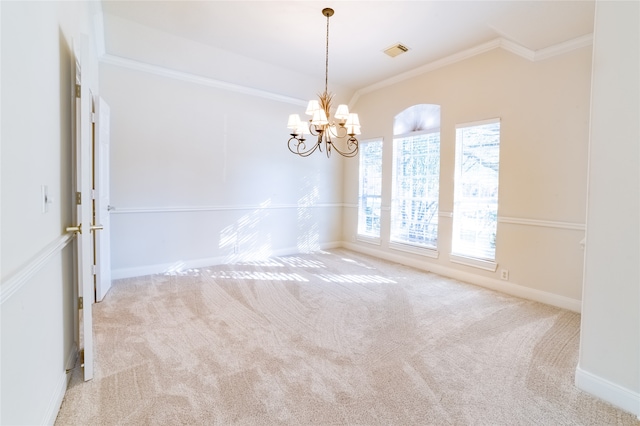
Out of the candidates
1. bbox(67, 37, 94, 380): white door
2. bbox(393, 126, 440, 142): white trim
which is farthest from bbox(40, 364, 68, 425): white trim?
bbox(393, 126, 440, 142): white trim

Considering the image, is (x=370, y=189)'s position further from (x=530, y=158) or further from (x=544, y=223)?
(x=544, y=223)

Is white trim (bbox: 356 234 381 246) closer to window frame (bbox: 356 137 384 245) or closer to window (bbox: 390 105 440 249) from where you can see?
window frame (bbox: 356 137 384 245)

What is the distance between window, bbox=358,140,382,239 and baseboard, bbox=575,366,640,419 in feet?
12.5

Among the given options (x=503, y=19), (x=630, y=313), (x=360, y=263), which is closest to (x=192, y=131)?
(x=360, y=263)

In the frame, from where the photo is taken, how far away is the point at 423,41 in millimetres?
3939

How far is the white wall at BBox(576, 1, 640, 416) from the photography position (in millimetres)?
1795

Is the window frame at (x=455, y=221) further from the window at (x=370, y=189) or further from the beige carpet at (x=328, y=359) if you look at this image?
the window at (x=370, y=189)

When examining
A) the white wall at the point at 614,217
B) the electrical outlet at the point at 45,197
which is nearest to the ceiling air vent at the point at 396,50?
the white wall at the point at 614,217

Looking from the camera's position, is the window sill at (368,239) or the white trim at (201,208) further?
the window sill at (368,239)

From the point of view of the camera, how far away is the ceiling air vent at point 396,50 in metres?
4.08

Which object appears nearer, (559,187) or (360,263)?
(559,187)

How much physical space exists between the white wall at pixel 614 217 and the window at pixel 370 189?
3.79 m

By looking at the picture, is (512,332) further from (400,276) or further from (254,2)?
(254,2)

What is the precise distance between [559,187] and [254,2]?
12.3 ft
